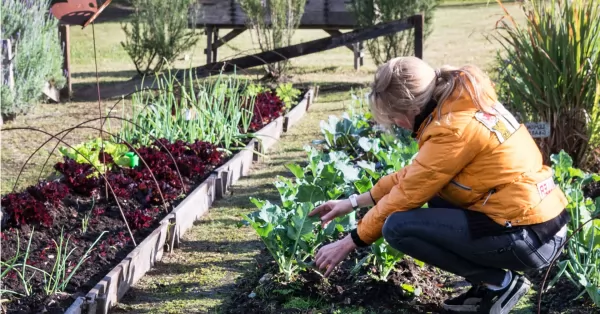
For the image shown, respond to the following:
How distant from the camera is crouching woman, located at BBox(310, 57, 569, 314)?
9.45 feet

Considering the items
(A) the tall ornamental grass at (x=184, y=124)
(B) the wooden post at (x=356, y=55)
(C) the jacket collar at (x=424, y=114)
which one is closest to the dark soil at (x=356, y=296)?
(C) the jacket collar at (x=424, y=114)

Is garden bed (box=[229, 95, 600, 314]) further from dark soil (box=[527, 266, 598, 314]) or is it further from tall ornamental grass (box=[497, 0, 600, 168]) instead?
tall ornamental grass (box=[497, 0, 600, 168])

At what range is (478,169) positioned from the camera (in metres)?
2.92

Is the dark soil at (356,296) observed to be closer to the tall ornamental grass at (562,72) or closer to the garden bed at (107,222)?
the garden bed at (107,222)

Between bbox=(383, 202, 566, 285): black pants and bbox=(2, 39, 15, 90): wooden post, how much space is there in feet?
19.6

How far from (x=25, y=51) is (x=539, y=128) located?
576 cm

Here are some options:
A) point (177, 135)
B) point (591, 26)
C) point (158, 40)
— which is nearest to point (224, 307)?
point (177, 135)

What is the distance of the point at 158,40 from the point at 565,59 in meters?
6.55

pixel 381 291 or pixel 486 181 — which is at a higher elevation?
pixel 486 181

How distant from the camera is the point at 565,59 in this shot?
16.8ft

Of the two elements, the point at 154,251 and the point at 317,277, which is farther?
the point at 154,251

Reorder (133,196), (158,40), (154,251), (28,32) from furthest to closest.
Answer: (158,40), (28,32), (133,196), (154,251)

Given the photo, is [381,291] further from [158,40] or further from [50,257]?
[158,40]

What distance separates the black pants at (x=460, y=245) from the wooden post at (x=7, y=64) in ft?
19.6
